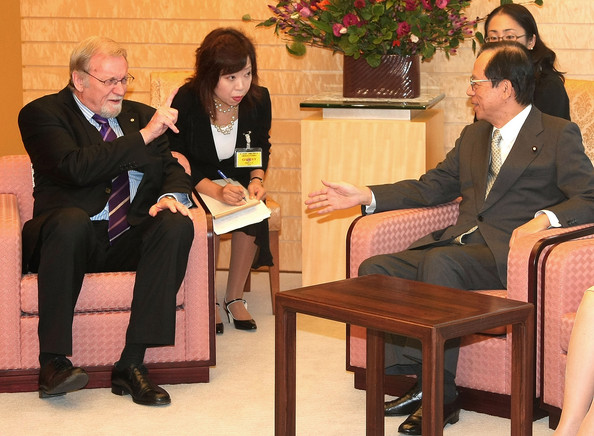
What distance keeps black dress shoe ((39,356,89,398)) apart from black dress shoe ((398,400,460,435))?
1134 mm

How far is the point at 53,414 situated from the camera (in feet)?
11.9

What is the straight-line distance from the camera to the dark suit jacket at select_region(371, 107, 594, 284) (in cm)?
359

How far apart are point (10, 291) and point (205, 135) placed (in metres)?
1.29

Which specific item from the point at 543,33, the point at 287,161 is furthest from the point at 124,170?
the point at 543,33

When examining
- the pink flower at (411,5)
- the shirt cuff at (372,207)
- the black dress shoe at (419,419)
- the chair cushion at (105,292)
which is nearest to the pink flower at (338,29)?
the pink flower at (411,5)

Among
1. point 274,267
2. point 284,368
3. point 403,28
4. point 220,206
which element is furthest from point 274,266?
point 284,368

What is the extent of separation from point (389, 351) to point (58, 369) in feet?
3.86

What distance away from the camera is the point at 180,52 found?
564cm

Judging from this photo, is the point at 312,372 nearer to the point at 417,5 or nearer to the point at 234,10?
the point at 417,5

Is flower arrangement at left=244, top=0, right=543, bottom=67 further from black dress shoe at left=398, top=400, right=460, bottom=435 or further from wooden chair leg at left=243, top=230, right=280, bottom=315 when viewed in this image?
black dress shoe at left=398, top=400, right=460, bottom=435

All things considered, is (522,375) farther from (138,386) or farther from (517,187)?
(138,386)

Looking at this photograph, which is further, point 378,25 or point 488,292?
point 378,25

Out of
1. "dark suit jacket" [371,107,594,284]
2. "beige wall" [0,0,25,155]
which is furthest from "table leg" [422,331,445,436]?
"beige wall" [0,0,25,155]

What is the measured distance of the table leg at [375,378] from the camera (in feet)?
10.3
